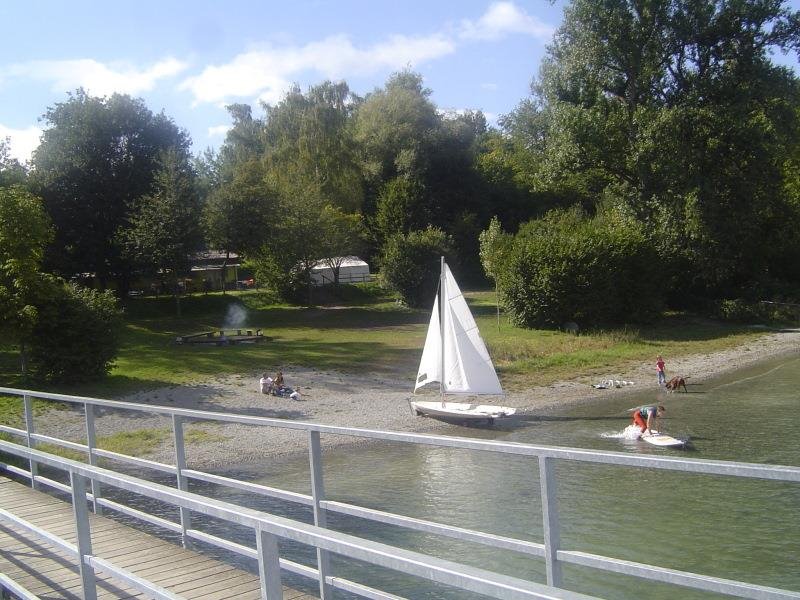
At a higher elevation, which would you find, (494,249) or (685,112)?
(685,112)

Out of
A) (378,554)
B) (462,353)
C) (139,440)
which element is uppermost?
(378,554)

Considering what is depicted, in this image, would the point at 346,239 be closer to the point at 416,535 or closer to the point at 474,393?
the point at 474,393

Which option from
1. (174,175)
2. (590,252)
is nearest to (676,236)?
(590,252)

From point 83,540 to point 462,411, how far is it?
71.3 feet

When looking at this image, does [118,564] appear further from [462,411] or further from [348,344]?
[348,344]

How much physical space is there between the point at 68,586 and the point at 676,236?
47.7 metres

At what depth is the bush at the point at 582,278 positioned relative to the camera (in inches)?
1781

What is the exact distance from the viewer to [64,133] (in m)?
52.5

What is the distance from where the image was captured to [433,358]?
27953 millimetres

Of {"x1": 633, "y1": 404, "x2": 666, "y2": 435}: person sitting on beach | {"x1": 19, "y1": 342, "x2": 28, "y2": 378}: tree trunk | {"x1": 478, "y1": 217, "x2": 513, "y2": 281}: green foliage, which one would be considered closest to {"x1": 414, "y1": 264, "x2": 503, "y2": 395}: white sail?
{"x1": 633, "y1": 404, "x2": 666, "y2": 435}: person sitting on beach

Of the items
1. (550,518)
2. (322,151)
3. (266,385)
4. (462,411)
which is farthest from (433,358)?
(322,151)

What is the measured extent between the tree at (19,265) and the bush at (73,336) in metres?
0.65

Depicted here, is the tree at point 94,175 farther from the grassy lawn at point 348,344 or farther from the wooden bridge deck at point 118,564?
the wooden bridge deck at point 118,564

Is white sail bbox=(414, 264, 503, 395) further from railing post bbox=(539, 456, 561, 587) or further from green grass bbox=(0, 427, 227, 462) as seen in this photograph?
railing post bbox=(539, 456, 561, 587)
